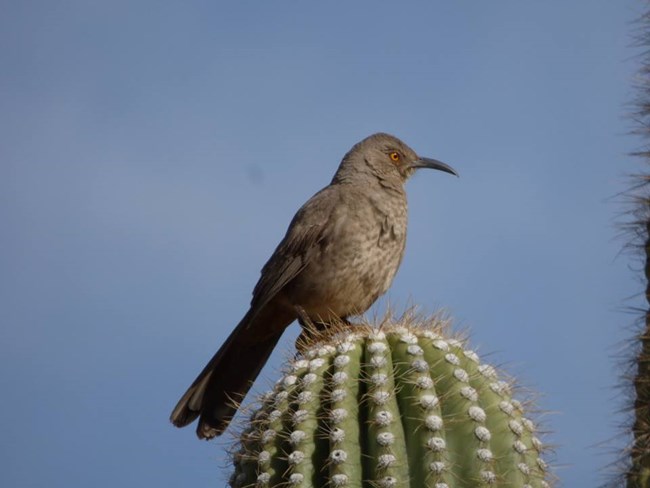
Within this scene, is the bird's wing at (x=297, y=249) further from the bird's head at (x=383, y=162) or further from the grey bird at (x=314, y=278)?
the bird's head at (x=383, y=162)

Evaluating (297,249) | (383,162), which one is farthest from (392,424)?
(383,162)

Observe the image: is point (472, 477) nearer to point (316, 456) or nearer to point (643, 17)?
point (316, 456)

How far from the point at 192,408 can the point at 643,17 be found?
313 centimetres

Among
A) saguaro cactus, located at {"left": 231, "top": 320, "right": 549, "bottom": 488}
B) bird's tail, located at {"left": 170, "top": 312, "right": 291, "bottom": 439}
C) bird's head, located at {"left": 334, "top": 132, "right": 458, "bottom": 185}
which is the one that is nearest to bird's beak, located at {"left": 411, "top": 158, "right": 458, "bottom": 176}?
bird's head, located at {"left": 334, "top": 132, "right": 458, "bottom": 185}

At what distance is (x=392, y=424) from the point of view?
131 inches

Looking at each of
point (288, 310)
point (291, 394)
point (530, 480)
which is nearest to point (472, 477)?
point (530, 480)

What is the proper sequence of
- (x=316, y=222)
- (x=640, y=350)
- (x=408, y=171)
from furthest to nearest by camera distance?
(x=408, y=171) < (x=316, y=222) < (x=640, y=350)

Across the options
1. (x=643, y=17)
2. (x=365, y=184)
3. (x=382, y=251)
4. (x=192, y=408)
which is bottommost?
(x=192, y=408)

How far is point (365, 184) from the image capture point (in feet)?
20.6

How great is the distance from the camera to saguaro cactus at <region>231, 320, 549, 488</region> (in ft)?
10.6

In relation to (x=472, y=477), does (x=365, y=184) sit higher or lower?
higher

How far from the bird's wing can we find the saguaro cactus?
7.14 feet

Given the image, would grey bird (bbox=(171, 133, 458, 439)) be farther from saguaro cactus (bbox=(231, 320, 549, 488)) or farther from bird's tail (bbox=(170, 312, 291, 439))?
saguaro cactus (bbox=(231, 320, 549, 488))

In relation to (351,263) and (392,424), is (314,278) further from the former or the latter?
(392,424)
